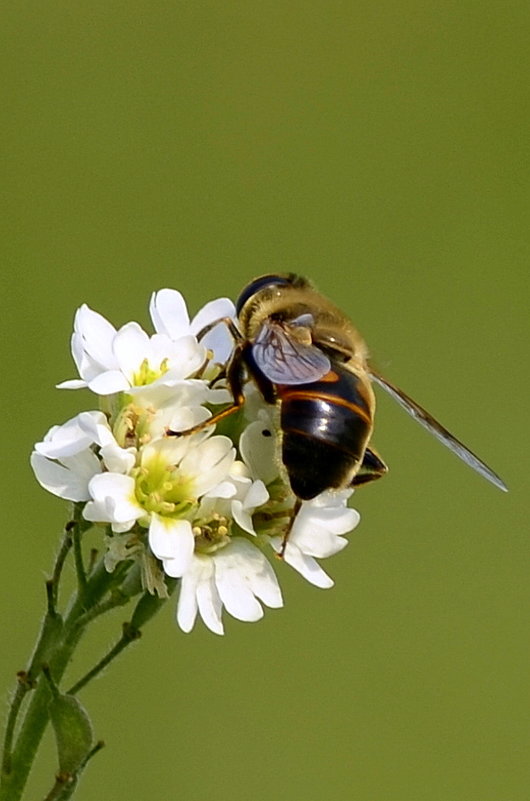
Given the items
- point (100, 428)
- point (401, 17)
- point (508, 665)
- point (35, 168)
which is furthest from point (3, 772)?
point (401, 17)

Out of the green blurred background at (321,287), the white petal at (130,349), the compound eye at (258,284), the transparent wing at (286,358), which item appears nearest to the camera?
the transparent wing at (286,358)

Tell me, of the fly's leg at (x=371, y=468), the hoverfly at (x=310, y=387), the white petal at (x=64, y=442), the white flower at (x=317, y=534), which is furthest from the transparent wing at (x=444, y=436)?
the white petal at (x=64, y=442)

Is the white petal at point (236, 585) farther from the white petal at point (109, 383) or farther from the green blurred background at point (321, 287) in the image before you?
the green blurred background at point (321, 287)

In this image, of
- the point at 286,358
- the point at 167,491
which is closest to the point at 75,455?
the point at 167,491

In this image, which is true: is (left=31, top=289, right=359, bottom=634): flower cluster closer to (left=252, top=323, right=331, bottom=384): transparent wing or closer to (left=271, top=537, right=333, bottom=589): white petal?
(left=271, top=537, right=333, bottom=589): white petal

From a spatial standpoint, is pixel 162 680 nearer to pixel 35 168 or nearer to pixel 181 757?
pixel 181 757
